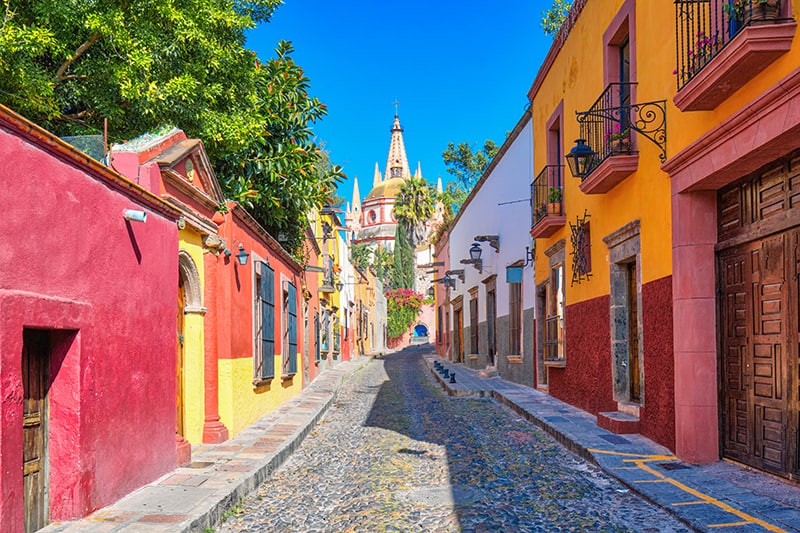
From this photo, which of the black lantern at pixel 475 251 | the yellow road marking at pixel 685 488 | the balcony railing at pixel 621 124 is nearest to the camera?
the yellow road marking at pixel 685 488

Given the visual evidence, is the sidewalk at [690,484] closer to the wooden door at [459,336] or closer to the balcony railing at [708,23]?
the balcony railing at [708,23]

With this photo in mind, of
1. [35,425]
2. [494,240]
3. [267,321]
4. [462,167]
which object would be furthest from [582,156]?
[462,167]

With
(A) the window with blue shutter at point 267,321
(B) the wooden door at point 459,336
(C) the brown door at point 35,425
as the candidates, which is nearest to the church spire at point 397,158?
(B) the wooden door at point 459,336

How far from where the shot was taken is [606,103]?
957 cm

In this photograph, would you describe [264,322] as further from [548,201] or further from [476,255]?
[476,255]

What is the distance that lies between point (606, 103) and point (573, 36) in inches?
113

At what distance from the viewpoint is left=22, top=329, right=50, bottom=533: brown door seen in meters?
4.55

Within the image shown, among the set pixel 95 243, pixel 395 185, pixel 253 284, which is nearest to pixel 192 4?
pixel 253 284

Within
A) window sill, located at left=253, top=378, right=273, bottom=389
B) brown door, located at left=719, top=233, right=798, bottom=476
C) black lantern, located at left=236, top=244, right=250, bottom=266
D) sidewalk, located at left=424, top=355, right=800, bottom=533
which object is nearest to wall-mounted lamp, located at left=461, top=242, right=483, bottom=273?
window sill, located at left=253, top=378, right=273, bottom=389

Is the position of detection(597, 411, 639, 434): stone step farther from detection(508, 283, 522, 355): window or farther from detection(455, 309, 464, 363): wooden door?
detection(455, 309, 464, 363): wooden door

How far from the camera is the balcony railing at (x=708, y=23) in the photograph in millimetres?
5320

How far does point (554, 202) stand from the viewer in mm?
12930

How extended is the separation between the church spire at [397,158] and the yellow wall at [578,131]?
81611 millimetres

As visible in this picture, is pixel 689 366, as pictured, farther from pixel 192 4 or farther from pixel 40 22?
pixel 40 22
